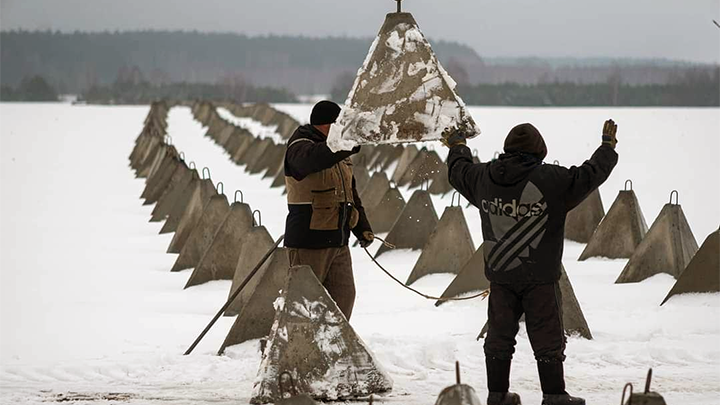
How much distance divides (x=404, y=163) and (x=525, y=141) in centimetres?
1599

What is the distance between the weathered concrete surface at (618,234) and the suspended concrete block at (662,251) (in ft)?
4.27

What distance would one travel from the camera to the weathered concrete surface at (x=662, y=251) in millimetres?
10758

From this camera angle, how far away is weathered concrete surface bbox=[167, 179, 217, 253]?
13.5 m

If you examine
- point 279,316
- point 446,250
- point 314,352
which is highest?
point 446,250

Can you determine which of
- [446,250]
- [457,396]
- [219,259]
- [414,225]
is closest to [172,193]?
[414,225]

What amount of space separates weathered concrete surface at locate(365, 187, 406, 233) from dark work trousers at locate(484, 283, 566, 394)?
7.82 m

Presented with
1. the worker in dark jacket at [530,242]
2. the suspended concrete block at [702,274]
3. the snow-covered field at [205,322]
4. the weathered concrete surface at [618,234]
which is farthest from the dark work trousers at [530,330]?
the weathered concrete surface at [618,234]

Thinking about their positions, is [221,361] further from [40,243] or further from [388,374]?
[40,243]

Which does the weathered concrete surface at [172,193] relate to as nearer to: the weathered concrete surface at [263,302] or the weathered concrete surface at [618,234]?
Answer: the weathered concrete surface at [618,234]

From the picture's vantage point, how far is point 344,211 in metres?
7.37

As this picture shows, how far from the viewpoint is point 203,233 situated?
1242 centimetres

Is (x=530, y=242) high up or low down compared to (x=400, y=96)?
down

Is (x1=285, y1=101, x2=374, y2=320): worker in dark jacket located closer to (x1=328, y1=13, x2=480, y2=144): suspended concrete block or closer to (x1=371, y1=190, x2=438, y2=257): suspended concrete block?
(x1=328, y1=13, x2=480, y2=144): suspended concrete block

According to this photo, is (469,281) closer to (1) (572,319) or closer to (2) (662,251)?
(1) (572,319)
